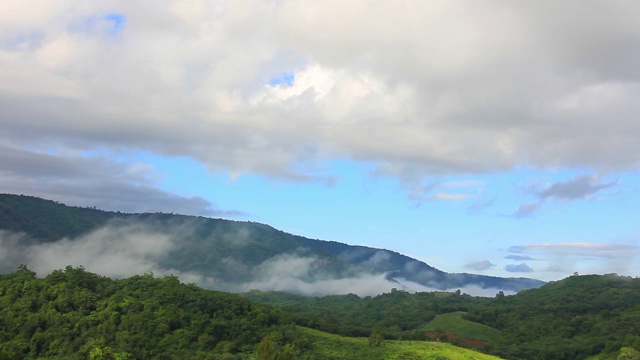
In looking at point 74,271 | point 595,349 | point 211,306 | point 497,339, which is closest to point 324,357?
point 211,306

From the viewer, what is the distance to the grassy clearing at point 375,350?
10538 centimetres

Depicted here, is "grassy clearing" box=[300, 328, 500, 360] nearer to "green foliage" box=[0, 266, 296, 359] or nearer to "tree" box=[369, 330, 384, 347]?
"tree" box=[369, 330, 384, 347]

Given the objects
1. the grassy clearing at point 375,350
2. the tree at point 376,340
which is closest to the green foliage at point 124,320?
the grassy clearing at point 375,350

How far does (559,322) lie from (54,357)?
172 meters

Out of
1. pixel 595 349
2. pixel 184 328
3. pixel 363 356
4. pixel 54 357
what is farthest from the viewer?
pixel 595 349

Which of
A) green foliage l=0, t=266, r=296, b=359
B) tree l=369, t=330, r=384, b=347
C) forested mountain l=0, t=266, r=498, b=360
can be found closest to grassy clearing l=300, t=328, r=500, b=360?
forested mountain l=0, t=266, r=498, b=360

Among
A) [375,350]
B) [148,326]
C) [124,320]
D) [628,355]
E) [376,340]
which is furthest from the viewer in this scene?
[628,355]

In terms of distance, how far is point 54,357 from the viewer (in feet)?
283

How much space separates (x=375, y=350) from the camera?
111 m

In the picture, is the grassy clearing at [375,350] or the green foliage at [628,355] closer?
the grassy clearing at [375,350]

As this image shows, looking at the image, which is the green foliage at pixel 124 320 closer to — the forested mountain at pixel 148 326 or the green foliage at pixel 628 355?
the forested mountain at pixel 148 326

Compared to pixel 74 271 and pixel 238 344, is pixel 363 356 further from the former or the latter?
pixel 74 271

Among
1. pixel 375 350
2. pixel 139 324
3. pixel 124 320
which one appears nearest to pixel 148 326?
pixel 139 324

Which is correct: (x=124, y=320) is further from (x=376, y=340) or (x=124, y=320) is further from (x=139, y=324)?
(x=376, y=340)
